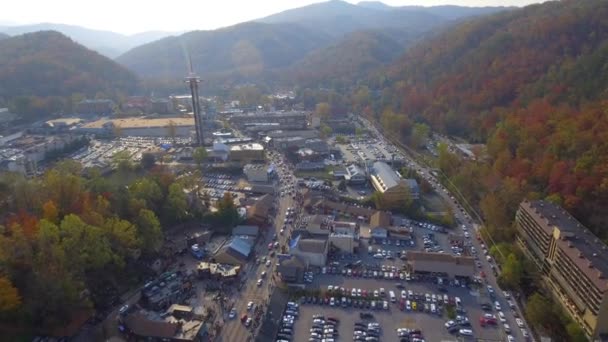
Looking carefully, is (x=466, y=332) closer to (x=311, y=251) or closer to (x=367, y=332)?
(x=367, y=332)

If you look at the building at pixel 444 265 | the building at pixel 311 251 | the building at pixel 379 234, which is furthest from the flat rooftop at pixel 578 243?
the building at pixel 311 251

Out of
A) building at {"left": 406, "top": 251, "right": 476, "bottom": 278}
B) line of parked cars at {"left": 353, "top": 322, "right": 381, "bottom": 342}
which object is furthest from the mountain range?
line of parked cars at {"left": 353, "top": 322, "right": 381, "bottom": 342}

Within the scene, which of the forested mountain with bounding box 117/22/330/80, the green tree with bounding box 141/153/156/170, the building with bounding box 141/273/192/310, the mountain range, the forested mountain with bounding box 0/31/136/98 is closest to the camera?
the building with bounding box 141/273/192/310

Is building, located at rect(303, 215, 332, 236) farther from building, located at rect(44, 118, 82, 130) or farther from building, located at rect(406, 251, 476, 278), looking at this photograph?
→ building, located at rect(44, 118, 82, 130)

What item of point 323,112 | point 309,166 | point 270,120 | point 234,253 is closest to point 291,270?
point 234,253

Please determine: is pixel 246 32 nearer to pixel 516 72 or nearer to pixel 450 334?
pixel 516 72

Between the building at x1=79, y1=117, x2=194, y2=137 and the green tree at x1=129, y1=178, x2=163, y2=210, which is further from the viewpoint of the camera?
the building at x1=79, y1=117, x2=194, y2=137

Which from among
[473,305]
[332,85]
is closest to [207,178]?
[473,305]
